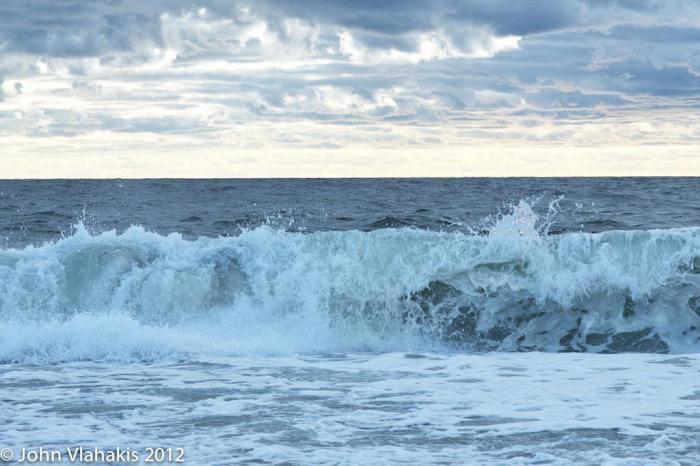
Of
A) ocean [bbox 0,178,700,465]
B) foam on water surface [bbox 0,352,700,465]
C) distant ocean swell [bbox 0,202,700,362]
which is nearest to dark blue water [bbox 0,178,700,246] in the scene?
distant ocean swell [bbox 0,202,700,362]

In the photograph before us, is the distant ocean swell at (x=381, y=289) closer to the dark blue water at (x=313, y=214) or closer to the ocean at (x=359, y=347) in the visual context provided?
the ocean at (x=359, y=347)

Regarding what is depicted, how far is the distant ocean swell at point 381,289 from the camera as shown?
39.4 feet

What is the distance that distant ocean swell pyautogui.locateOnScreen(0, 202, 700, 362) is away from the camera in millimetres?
12016

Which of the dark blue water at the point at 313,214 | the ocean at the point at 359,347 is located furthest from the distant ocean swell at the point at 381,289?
the dark blue water at the point at 313,214

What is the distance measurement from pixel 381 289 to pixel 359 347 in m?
1.89

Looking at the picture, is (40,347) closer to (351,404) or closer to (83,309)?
A: (83,309)

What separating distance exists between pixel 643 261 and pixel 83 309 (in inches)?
359

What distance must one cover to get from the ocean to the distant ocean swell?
0.03 meters

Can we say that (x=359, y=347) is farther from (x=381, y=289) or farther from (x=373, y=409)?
(x=373, y=409)

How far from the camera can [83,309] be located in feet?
42.0

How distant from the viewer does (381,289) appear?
13000mm

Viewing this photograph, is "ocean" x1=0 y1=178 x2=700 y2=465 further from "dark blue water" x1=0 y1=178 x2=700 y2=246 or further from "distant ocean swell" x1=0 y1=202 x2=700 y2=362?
"dark blue water" x1=0 y1=178 x2=700 y2=246

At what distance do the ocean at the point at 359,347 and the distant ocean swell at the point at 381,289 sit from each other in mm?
32

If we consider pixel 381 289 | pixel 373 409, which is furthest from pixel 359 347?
pixel 373 409
